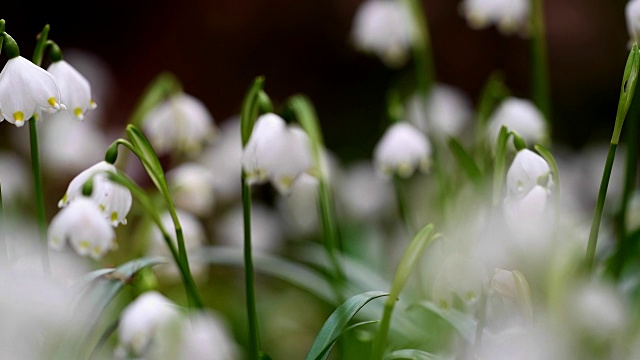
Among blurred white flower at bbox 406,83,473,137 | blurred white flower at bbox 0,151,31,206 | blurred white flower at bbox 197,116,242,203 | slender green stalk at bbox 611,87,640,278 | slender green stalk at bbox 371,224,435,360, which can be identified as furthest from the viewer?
blurred white flower at bbox 406,83,473,137

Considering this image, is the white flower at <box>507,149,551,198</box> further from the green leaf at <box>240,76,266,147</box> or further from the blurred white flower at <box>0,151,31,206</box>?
the blurred white flower at <box>0,151,31,206</box>

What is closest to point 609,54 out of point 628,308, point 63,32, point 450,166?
point 450,166

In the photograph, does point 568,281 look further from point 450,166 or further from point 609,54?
point 609,54

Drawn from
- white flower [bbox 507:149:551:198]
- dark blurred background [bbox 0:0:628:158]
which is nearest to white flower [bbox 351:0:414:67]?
white flower [bbox 507:149:551:198]

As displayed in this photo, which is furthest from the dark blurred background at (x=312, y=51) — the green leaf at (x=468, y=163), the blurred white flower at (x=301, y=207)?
the green leaf at (x=468, y=163)

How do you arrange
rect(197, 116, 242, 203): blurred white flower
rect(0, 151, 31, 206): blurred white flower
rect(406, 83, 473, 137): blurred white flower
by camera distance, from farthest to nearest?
rect(406, 83, 473, 137): blurred white flower < rect(197, 116, 242, 203): blurred white flower < rect(0, 151, 31, 206): blurred white flower

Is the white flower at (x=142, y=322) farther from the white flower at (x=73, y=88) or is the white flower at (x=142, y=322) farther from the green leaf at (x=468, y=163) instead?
the green leaf at (x=468, y=163)

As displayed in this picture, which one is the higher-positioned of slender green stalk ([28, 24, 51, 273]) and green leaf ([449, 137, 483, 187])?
green leaf ([449, 137, 483, 187])

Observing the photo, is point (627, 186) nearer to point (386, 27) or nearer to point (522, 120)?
point (522, 120)
